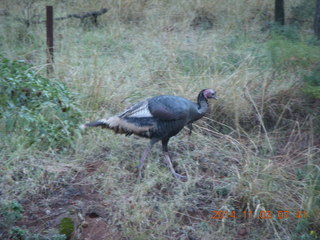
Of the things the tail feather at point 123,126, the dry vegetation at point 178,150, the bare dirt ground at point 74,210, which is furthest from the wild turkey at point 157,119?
the bare dirt ground at point 74,210

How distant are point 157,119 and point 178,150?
0.76 m

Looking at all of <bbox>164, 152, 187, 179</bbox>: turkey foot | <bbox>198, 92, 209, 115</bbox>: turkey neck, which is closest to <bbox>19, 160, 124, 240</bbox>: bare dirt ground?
<bbox>164, 152, 187, 179</bbox>: turkey foot

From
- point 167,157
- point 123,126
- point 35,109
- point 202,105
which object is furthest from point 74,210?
point 202,105

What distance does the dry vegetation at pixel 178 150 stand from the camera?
4109 mm

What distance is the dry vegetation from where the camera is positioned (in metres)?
4.11

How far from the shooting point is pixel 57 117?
5215 mm

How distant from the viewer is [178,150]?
212 inches

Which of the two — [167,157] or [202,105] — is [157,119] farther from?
[202,105]

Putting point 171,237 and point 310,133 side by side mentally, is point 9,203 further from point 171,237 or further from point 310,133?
point 310,133

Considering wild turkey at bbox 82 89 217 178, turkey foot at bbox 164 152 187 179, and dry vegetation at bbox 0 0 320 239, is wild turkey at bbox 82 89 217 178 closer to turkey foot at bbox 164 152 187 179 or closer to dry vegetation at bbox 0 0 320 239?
turkey foot at bbox 164 152 187 179
